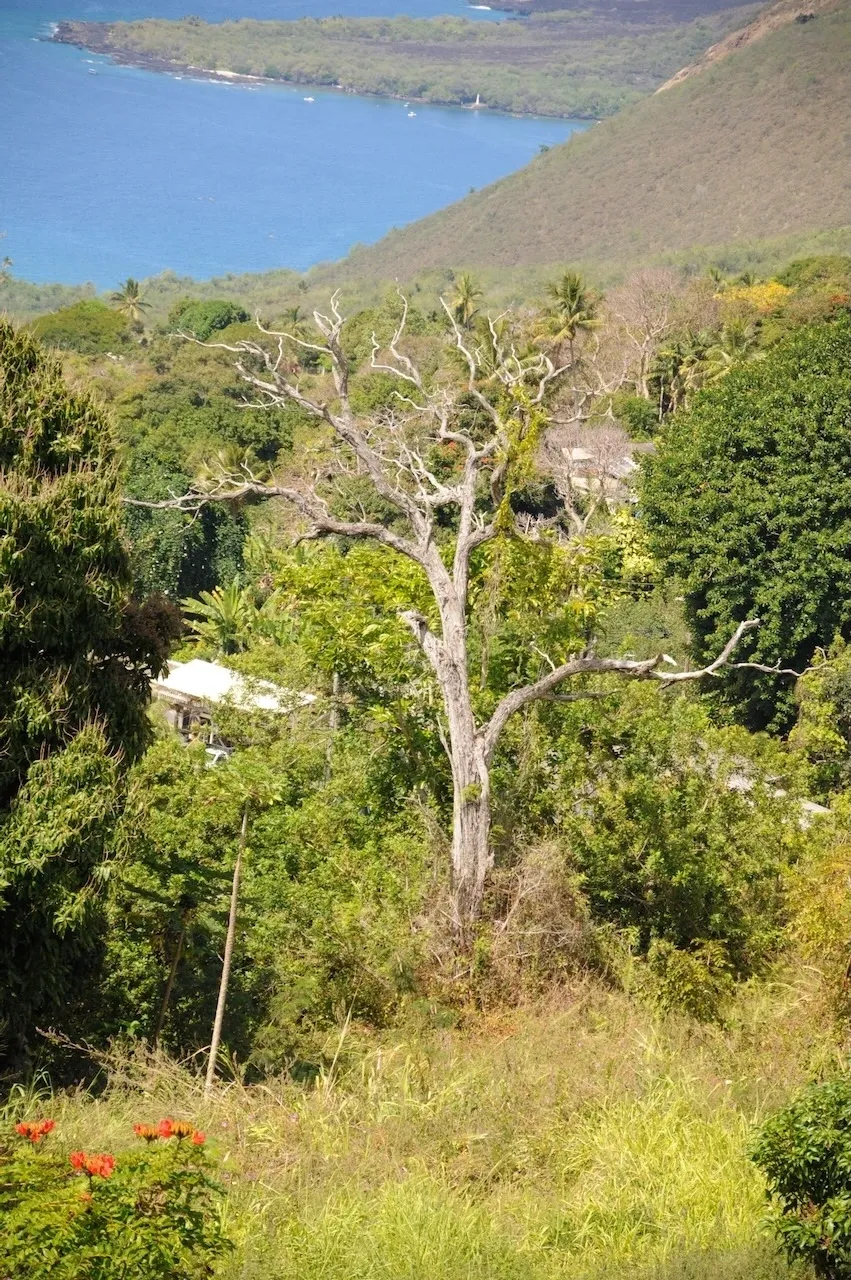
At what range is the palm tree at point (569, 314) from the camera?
4428cm

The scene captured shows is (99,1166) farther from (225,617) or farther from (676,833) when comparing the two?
(225,617)

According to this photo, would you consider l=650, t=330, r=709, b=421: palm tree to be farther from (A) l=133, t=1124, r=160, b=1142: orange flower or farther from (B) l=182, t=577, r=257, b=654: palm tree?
(A) l=133, t=1124, r=160, b=1142: orange flower

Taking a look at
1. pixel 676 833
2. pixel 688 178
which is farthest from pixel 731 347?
pixel 688 178

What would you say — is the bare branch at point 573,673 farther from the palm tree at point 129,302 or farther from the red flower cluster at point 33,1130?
the palm tree at point 129,302

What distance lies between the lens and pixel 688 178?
116 m

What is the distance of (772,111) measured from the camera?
388 feet

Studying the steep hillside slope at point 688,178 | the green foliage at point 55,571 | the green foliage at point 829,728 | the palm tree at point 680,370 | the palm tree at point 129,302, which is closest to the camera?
the green foliage at point 55,571

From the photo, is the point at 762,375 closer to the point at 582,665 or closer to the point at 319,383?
the point at 582,665

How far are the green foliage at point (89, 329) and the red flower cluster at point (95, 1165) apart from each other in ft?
196

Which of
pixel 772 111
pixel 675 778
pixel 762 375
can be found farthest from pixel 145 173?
pixel 675 778

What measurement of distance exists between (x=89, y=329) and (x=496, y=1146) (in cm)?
6415

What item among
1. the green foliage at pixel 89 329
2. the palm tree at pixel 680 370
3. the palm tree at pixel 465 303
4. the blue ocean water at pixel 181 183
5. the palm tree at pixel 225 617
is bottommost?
the palm tree at pixel 225 617

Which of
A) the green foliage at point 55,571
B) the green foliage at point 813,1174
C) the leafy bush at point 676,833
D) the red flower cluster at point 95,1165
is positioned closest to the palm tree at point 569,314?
the leafy bush at point 676,833

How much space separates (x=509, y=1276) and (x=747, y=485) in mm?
19591
